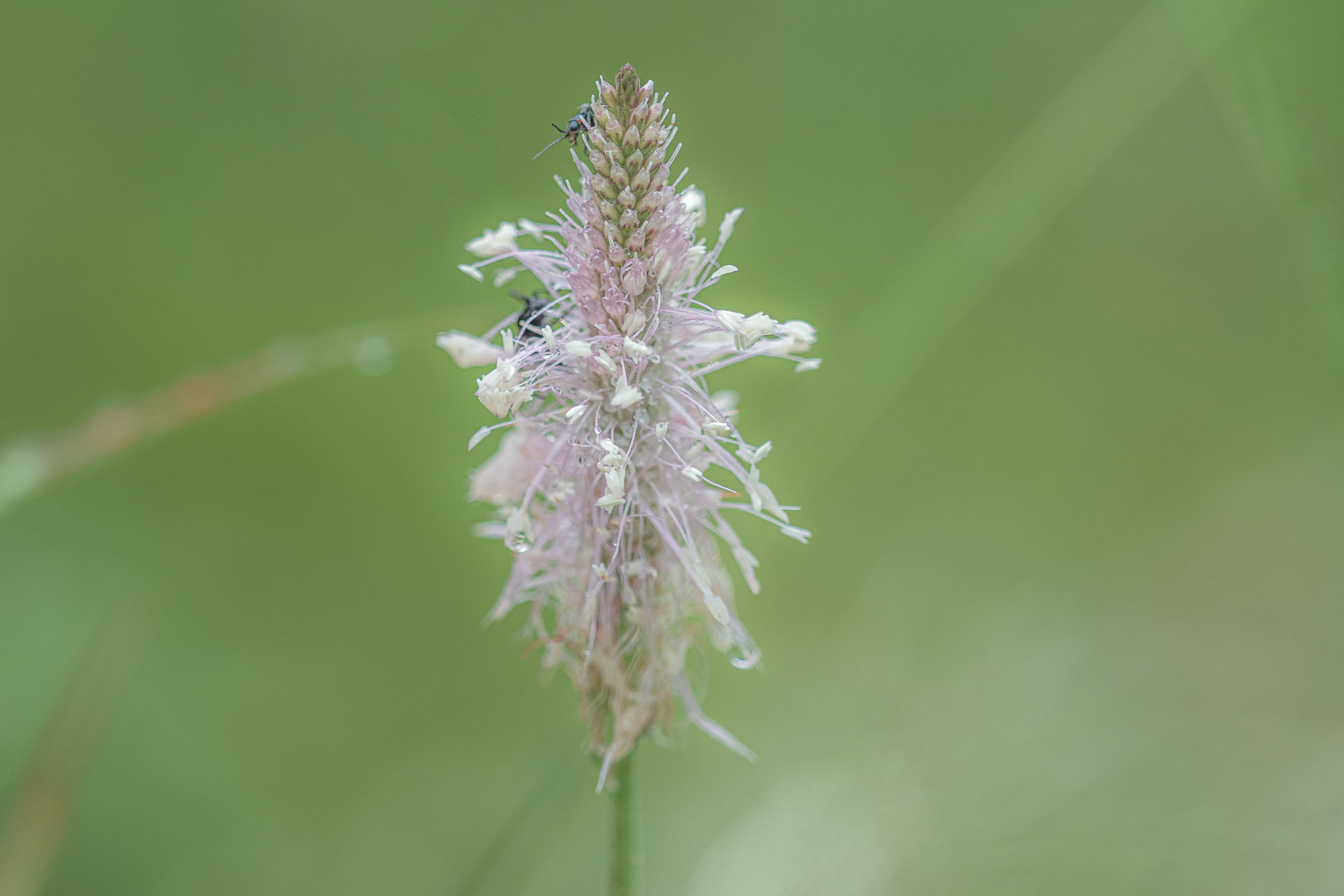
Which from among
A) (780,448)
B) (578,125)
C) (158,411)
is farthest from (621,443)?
(780,448)

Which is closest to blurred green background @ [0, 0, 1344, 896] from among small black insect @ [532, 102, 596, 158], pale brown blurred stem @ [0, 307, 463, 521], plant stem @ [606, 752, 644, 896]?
pale brown blurred stem @ [0, 307, 463, 521]

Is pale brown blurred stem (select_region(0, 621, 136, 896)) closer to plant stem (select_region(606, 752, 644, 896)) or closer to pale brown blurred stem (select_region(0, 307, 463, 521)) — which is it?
pale brown blurred stem (select_region(0, 307, 463, 521))

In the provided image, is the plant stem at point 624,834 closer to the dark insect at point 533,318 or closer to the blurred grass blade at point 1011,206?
the dark insect at point 533,318

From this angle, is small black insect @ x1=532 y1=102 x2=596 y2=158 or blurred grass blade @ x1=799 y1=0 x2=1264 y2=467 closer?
small black insect @ x1=532 y1=102 x2=596 y2=158

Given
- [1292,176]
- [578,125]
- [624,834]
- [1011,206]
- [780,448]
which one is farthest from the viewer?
[1011,206]

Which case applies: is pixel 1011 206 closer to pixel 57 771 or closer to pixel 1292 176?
pixel 1292 176

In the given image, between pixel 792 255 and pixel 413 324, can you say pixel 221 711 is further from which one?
pixel 792 255
